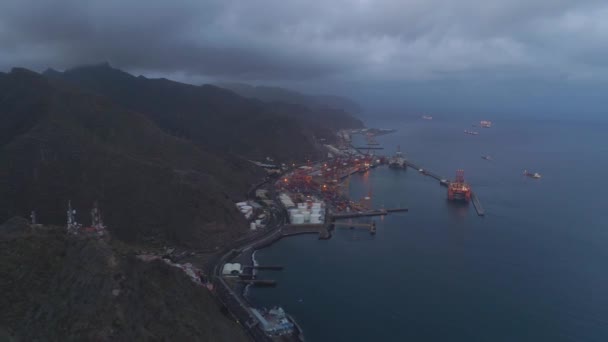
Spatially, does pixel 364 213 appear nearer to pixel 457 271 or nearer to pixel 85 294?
pixel 457 271

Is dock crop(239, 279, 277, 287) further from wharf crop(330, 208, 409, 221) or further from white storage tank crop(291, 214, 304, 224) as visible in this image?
wharf crop(330, 208, 409, 221)

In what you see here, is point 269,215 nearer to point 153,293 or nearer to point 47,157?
point 47,157

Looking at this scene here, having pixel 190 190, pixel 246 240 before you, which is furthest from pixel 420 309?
pixel 190 190

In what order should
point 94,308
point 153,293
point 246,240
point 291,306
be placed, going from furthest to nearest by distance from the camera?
point 246,240, point 291,306, point 153,293, point 94,308

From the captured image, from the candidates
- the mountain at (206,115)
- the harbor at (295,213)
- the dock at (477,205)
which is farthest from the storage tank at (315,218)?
the mountain at (206,115)

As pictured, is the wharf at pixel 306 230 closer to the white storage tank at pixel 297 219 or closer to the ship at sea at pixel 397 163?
the white storage tank at pixel 297 219

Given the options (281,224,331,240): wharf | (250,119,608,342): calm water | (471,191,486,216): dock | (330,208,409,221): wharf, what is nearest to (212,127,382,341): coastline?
(281,224,331,240): wharf
